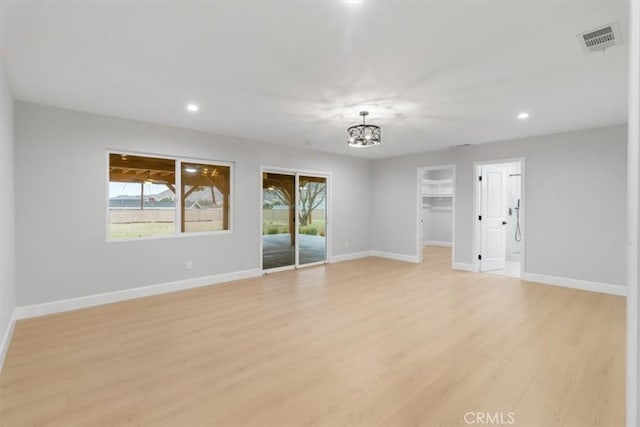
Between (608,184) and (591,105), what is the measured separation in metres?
1.63

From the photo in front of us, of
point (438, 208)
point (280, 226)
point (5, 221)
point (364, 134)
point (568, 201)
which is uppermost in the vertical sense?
point (364, 134)

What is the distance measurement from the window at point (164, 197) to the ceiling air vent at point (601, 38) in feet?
15.6

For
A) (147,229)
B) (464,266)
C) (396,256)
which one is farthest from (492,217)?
(147,229)

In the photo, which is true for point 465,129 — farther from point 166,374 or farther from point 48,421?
point 48,421

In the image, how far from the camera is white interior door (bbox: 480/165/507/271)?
605cm

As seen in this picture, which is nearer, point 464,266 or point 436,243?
point 464,266

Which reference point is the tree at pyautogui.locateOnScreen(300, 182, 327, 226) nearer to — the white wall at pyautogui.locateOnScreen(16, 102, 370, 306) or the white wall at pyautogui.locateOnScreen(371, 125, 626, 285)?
the white wall at pyautogui.locateOnScreen(16, 102, 370, 306)

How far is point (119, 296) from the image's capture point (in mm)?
4098

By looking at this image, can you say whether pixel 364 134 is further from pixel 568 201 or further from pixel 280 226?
pixel 568 201

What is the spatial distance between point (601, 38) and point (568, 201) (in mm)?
3551

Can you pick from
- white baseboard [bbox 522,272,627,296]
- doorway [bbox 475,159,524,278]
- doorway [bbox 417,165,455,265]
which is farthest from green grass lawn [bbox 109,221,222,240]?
doorway [bbox 417,165,455,265]

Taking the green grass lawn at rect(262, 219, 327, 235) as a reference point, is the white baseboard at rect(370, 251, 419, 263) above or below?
below
